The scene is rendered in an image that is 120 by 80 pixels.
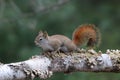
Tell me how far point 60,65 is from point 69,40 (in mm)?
511

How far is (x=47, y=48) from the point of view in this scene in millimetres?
4891

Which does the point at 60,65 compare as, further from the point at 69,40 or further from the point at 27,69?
the point at 69,40

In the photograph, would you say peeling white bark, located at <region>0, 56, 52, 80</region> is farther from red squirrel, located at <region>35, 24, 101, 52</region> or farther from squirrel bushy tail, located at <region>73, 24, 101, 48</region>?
squirrel bushy tail, located at <region>73, 24, 101, 48</region>

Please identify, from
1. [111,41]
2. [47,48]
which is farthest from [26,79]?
[111,41]

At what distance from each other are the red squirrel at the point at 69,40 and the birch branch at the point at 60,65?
0.17 metres

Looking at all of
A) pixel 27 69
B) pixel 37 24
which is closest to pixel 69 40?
pixel 27 69

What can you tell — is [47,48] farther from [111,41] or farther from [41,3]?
[111,41]

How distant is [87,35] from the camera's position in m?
5.23

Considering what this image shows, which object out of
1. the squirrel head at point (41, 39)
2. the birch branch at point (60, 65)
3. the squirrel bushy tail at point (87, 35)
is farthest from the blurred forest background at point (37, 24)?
the birch branch at point (60, 65)

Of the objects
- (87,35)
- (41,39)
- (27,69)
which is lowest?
(27,69)

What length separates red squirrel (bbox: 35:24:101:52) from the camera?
4883 mm

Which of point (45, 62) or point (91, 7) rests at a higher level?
point (91, 7)

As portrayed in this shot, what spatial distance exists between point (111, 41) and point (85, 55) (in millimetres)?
5022

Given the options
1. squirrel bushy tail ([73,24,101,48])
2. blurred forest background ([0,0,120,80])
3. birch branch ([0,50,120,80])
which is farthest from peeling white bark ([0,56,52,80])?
blurred forest background ([0,0,120,80])
